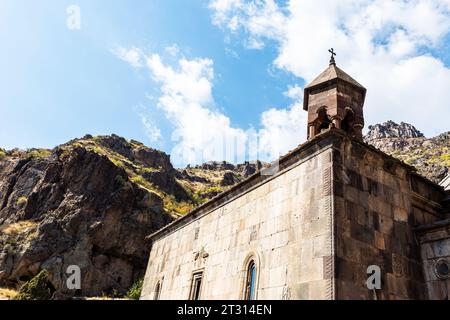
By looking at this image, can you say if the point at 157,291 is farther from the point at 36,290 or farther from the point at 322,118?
the point at 36,290

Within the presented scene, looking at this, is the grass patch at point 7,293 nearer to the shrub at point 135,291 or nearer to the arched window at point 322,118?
the shrub at point 135,291

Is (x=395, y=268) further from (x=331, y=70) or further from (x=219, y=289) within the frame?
(x=331, y=70)

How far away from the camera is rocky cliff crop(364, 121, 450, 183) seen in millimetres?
47562

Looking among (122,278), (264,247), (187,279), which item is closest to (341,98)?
(264,247)

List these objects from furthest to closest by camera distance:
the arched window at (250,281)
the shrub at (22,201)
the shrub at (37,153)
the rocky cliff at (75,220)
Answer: the shrub at (37,153), the shrub at (22,201), the rocky cliff at (75,220), the arched window at (250,281)

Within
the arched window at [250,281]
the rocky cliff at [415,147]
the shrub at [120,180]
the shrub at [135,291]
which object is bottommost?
the arched window at [250,281]

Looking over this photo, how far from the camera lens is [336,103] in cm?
918

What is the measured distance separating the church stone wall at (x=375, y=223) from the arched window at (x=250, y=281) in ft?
8.44

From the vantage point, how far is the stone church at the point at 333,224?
6.97 meters

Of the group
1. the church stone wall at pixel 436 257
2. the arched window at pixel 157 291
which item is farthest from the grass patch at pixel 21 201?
the church stone wall at pixel 436 257

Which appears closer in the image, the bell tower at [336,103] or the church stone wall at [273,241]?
the church stone wall at [273,241]

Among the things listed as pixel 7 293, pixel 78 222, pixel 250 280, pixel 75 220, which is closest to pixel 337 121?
pixel 250 280

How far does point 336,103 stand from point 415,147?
68875mm
